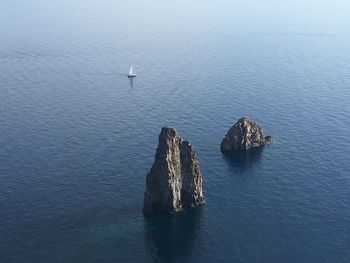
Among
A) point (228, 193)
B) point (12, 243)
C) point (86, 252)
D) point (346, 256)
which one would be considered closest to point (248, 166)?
point (228, 193)

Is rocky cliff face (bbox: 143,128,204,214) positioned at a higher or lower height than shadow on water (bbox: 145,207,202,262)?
higher

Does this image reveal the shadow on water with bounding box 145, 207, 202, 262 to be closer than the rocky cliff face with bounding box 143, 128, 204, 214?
Yes

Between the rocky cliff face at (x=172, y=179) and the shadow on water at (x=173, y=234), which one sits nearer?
the shadow on water at (x=173, y=234)

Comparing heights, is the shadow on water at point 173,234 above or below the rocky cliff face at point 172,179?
below

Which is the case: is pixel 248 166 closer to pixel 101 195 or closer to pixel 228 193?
pixel 228 193

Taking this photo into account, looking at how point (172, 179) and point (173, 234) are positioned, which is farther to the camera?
point (172, 179)

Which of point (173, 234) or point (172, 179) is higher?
point (172, 179)
